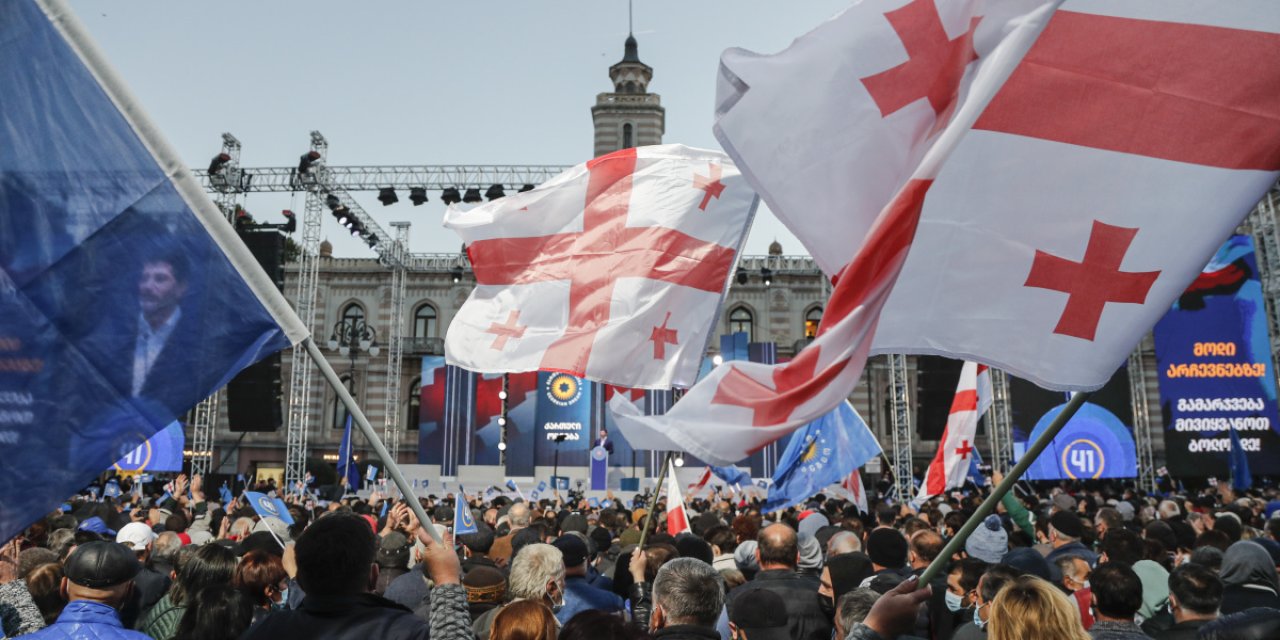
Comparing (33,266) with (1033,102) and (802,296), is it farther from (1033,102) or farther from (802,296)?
(802,296)

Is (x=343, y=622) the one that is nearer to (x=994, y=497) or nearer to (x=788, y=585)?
(x=994, y=497)

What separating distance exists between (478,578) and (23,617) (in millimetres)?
2117

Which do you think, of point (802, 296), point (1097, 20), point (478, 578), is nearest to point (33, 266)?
point (478, 578)

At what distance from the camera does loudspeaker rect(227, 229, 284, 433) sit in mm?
24188

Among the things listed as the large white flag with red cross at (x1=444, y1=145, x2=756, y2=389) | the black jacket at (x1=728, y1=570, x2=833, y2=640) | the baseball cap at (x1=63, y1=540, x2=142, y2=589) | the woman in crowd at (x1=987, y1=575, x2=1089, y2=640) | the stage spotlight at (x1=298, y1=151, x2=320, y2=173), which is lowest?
the black jacket at (x1=728, y1=570, x2=833, y2=640)

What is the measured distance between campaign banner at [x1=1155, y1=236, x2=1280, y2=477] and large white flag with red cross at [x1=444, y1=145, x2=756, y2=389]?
14.3 m

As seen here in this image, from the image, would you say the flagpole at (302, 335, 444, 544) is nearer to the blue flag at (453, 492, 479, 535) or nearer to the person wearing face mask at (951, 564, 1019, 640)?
the person wearing face mask at (951, 564, 1019, 640)

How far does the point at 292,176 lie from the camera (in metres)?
26.9

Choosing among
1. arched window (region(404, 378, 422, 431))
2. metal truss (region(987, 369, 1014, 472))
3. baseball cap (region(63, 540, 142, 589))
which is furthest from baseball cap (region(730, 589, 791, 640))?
arched window (region(404, 378, 422, 431))

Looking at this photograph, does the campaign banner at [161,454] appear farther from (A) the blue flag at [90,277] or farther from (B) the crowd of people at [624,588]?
(A) the blue flag at [90,277]

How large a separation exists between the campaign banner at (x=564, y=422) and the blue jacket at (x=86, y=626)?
29.5 m

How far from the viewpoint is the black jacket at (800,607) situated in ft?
16.6

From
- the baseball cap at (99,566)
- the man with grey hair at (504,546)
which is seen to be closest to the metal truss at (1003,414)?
the man with grey hair at (504,546)

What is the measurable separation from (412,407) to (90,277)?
39.6 meters
